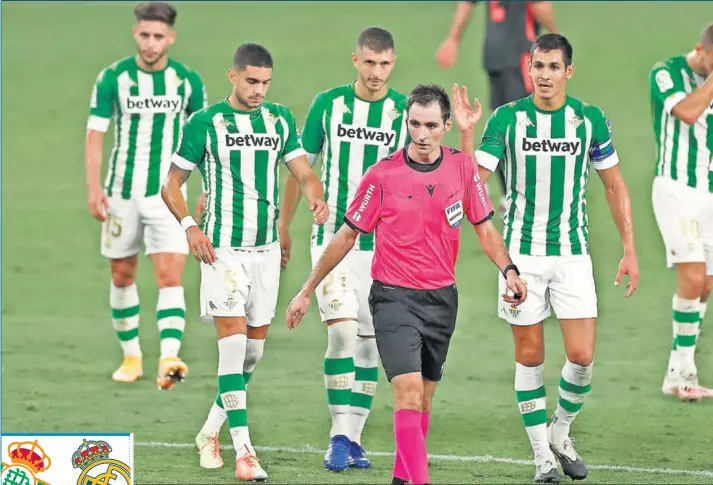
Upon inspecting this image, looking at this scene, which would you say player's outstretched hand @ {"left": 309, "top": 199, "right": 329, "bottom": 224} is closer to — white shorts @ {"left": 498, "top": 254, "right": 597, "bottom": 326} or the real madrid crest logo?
white shorts @ {"left": 498, "top": 254, "right": 597, "bottom": 326}

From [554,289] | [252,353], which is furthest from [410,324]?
[252,353]

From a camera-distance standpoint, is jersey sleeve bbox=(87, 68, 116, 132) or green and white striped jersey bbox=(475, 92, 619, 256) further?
jersey sleeve bbox=(87, 68, 116, 132)

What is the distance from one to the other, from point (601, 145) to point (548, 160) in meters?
0.29

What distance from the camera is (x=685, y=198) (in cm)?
1066

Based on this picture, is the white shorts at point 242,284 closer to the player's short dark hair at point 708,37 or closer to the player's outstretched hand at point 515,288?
the player's outstretched hand at point 515,288

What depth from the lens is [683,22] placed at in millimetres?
26453

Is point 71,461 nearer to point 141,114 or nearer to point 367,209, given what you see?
point 367,209

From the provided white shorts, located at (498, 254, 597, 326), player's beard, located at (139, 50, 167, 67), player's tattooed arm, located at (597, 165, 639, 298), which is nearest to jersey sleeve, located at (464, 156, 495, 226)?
white shorts, located at (498, 254, 597, 326)

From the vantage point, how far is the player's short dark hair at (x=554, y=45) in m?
8.84

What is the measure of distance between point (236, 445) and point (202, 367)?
8.77 ft

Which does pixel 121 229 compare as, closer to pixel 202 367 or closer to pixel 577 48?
pixel 202 367

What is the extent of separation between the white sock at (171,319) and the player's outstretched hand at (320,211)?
2.26 metres

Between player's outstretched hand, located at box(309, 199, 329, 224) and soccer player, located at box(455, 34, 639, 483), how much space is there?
840 mm

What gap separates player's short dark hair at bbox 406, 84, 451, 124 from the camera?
8148 millimetres
